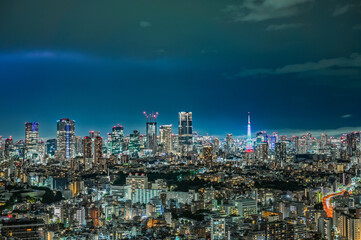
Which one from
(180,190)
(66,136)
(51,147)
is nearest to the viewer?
(180,190)

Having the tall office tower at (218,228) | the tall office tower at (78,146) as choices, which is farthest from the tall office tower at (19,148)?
the tall office tower at (218,228)

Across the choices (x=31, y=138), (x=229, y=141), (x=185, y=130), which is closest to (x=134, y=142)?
(x=185, y=130)

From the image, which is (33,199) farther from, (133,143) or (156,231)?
(133,143)

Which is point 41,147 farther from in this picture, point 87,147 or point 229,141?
point 229,141

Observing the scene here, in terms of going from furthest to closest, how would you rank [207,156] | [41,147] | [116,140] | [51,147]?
[116,140] → [51,147] → [41,147] → [207,156]

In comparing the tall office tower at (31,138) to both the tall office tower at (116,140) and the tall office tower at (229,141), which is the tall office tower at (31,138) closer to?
the tall office tower at (116,140)

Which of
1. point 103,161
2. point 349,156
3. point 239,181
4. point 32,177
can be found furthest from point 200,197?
point 349,156
